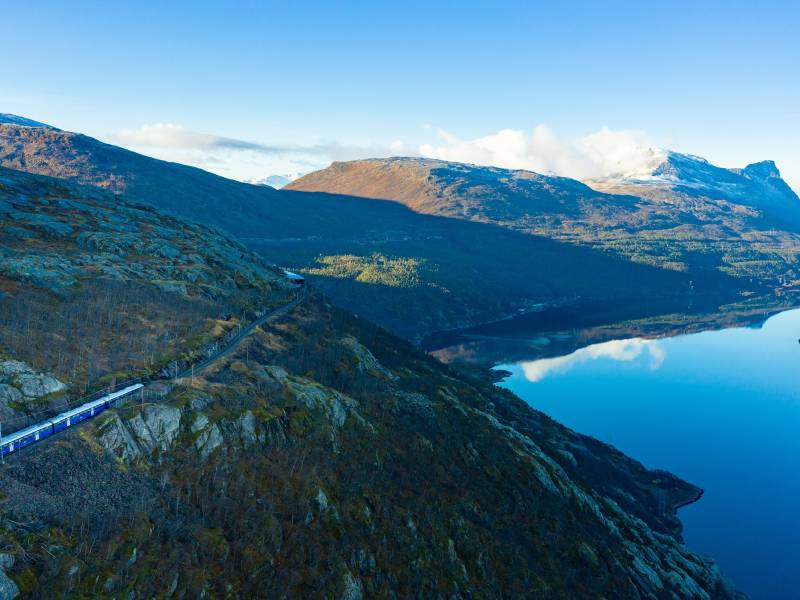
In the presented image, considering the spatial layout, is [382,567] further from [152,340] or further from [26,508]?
[152,340]

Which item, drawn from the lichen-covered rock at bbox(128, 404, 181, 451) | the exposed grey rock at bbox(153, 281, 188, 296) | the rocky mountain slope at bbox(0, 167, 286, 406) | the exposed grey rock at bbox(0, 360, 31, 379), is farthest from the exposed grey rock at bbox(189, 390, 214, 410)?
the exposed grey rock at bbox(153, 281, 188, 296)

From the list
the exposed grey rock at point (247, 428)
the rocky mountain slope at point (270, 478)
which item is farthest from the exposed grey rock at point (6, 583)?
the exposed grey rock at point (247, 428)

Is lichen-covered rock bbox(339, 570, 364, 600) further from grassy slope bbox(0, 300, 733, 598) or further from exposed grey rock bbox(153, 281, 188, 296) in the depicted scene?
exposed grey rock bbox(153, 281, 188, 296)

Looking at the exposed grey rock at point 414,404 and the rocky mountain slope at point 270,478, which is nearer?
the rocky mountain slope at point 270,478

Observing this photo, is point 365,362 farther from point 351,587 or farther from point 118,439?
point 118,439

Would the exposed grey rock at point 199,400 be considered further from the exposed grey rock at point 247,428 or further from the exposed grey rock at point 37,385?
the exposed grey rock at point 37,385

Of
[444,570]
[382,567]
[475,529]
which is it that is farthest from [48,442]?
[475,529]
